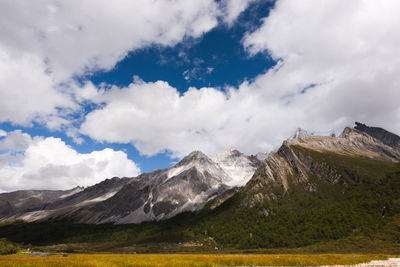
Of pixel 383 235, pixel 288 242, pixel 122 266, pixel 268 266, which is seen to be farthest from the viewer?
pixel 288 242

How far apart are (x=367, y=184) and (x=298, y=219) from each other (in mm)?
63429

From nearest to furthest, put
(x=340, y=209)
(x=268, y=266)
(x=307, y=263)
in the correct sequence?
(x=268, y=266) < (x=307, y=263) < (x=340, y=209)

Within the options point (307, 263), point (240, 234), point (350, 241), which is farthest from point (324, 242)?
point (307, 263)

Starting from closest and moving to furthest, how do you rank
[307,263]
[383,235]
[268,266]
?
1. [268,266]
2. [307,263]
3. [383,235]

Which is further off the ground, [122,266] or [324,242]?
[122,266]

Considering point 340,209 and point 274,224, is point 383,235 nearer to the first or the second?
point 340,209

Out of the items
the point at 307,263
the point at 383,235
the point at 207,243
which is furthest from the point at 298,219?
the point at 307,263

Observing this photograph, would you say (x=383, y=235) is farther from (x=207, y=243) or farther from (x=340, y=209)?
(x=207, y=243)

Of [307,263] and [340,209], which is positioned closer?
[307,263]

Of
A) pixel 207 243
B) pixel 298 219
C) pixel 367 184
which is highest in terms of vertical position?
pixel 367 184

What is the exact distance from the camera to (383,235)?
132 m

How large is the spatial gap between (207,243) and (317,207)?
93829 mm

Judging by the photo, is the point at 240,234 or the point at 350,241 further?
the point at 240,234

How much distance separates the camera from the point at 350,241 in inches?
5443
